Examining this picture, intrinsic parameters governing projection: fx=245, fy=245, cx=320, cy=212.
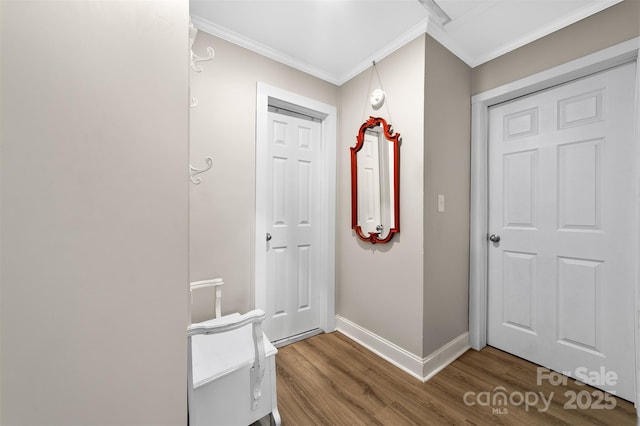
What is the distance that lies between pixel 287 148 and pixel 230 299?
4.31ft

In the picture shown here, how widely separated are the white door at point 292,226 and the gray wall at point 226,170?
22cm

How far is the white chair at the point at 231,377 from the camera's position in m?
1.03

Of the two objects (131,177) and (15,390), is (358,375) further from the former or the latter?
(131,177)

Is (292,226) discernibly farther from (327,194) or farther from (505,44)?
(505,44)

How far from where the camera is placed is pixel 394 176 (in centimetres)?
189

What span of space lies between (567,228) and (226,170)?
2.46 m

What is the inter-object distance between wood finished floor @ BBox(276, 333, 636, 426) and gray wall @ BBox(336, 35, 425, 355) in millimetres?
268

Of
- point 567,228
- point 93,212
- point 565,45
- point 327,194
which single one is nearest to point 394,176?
point 327,194

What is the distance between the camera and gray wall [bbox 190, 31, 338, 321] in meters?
1.69

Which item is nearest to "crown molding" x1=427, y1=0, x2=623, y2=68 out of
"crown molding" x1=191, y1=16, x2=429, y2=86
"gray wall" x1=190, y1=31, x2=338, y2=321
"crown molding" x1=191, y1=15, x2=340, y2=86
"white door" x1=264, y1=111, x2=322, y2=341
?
"crown molding" x1=191, y1=16, x2=429, y2=86

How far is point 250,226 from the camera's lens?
1924mm

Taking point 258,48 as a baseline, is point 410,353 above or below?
below

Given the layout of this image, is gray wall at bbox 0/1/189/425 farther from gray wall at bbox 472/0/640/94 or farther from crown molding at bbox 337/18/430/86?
gray wall at bbox 472/0/640/94

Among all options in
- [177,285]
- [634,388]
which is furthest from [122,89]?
[634,388]
